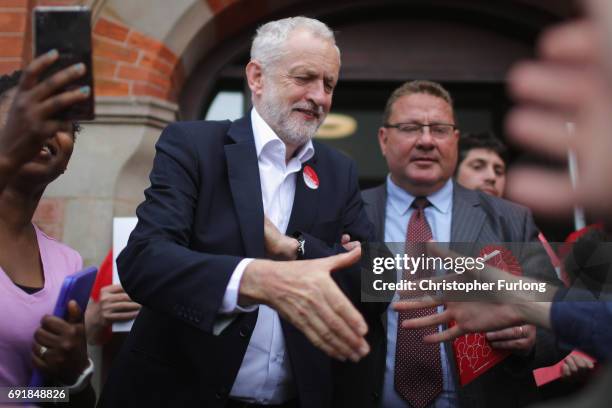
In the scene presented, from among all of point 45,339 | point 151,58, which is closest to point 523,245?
point 45,339

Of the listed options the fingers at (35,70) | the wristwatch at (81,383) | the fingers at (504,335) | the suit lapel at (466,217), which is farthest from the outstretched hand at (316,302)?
the suit lapel at (466,217)

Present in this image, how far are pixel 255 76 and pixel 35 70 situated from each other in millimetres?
1215

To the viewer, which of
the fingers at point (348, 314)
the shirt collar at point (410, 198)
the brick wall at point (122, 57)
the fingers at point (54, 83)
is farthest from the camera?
the brick wall at point (122, 57)

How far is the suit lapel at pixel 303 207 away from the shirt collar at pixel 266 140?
0.25ft

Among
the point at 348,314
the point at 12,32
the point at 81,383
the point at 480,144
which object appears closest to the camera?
the point at 348,314

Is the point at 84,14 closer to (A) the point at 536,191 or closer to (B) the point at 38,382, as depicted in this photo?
(B) the point at 38,382

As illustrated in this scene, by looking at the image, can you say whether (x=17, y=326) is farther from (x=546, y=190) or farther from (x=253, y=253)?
(x=546, y=190)

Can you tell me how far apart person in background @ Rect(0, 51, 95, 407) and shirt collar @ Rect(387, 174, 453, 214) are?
1.39 metres

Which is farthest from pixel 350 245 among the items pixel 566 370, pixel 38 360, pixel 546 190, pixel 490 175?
pixel 490 175

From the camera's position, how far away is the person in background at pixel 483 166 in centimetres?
409

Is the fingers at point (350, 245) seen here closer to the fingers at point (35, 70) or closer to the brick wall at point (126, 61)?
the fingers at point (35, 70)

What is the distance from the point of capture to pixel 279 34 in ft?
8.04

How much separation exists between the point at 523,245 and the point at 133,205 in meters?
2.15

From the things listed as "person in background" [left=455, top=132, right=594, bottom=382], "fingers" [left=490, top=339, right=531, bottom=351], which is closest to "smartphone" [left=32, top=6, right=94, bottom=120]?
"fingers" [left=490, top=339, right=531, bottom=351]
